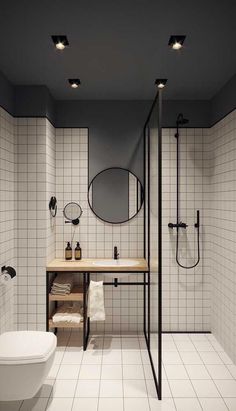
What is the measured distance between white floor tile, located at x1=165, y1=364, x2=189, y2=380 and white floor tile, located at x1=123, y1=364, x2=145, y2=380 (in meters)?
0.23

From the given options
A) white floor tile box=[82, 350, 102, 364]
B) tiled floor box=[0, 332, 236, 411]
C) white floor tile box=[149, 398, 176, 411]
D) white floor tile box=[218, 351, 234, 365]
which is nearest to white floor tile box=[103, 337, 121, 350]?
tiled floor box=[0, 332, 236, 411]

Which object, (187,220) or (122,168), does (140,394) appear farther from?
(122,168)

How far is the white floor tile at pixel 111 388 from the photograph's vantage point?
2385 millimetres

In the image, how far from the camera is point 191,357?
2996 millimetres

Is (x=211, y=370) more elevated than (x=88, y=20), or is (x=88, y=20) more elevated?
(x=88, y=20)

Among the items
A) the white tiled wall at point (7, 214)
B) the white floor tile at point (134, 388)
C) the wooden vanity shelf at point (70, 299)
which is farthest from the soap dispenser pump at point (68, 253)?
the white floor tile at point (134, 388)

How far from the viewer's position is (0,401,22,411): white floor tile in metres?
2.24

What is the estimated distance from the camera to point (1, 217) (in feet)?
9.27

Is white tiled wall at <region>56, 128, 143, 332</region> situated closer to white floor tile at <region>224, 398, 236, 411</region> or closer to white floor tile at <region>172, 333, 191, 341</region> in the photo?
white floor tile at <region>172, 333, 191, 341</region>

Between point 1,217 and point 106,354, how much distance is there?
1678mm

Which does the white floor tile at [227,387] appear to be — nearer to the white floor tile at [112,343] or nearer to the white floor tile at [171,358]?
the white floor tile at [171,358]

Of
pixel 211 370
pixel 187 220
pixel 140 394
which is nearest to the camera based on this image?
pixel 140 394

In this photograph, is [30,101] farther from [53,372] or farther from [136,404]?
[136,404]

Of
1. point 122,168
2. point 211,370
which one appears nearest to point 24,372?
point 211,370
